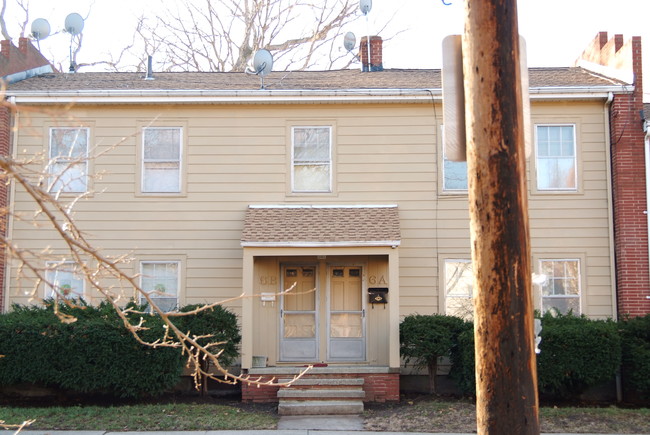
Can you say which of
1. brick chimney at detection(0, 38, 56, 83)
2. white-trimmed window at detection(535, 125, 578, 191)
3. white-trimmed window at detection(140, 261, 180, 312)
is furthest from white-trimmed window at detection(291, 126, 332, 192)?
brick chimney at detection(0, 38, 56, 83)

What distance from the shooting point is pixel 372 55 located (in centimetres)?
1777

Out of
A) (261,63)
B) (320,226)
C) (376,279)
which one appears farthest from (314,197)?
(261,63)

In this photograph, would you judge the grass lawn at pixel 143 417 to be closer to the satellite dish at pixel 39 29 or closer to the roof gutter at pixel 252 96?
the roof gutter at pixel 252 96

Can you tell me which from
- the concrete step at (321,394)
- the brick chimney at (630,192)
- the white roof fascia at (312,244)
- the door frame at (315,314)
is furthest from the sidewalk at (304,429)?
the brick chimney at (630,192)

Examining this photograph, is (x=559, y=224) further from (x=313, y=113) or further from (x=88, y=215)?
(x=88, y=215)

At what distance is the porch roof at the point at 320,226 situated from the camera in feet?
43.7

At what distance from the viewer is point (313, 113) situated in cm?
1470

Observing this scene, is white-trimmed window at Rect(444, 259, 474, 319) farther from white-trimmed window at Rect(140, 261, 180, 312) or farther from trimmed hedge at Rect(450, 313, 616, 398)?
white-trimmed window at Rect(140, 261, 180, 312)

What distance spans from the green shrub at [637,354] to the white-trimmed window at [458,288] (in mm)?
2785

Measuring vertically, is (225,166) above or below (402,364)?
above

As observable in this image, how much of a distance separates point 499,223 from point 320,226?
960 cm

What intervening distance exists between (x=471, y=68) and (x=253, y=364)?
33.6 ft

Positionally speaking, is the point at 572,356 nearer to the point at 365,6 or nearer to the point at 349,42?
the point at 365,6

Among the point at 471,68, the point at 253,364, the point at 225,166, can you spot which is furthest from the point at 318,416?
the point at 471,68
